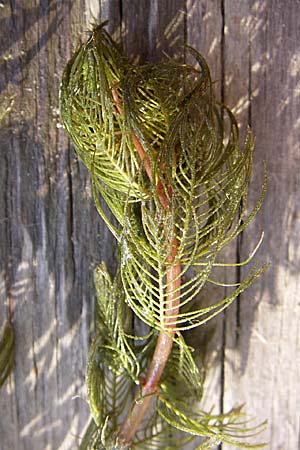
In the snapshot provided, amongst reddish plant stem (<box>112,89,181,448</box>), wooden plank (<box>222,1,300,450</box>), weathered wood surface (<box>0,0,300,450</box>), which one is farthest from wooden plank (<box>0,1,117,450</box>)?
wooden plank (<box>222,1,300,450</box>)

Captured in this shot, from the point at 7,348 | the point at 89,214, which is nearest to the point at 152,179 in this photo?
the point at 89,214

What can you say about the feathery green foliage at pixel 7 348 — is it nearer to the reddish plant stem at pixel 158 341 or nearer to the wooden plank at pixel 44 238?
the wooden plank at pixel 44 238

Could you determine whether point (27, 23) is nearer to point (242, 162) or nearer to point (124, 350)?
point (242, 162)

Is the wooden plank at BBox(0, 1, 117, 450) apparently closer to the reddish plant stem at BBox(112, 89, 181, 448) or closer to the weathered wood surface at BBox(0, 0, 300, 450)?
the weathered wood surface at BBox(0, 0, 300, 450)

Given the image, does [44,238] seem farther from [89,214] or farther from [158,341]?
[158,341]

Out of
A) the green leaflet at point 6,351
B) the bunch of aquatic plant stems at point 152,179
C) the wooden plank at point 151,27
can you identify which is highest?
the wooden plank at point 151,27

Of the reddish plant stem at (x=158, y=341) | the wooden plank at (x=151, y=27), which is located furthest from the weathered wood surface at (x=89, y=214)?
the reddish plant stem at (x=158, y=341)

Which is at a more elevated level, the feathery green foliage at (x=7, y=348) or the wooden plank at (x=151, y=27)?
the wooden plank at (x=151, y=27)
